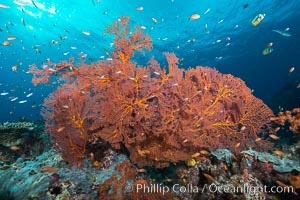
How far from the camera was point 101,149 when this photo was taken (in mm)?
6012

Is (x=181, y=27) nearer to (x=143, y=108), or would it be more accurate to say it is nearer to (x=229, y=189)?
(x=143, y=108)

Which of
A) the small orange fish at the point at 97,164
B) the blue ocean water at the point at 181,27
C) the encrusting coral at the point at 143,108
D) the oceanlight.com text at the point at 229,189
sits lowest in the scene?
the oceanlight.com text at the point at 229,189

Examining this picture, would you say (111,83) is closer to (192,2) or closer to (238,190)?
(238,190)

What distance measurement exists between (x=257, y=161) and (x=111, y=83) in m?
4.84

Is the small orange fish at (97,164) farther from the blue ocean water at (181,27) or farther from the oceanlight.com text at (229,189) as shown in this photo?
the blue ocean water at (181,27)

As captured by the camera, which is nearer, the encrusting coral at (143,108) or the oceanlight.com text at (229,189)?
the oceanlight.com text at (229,189)

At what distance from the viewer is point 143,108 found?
17.3ft

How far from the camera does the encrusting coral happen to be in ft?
17.4

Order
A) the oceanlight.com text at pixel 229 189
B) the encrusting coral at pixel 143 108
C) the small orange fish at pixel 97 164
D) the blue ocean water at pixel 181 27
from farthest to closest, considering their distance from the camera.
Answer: the blue ocean water at pixel 181 27
the small orange fish at pixel 97 164
the encrusting coral at pixel 143 108
the oceanlight.com text at pixel 229 189

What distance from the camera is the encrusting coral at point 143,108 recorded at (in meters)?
5.30

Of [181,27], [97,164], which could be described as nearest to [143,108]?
[97,164]

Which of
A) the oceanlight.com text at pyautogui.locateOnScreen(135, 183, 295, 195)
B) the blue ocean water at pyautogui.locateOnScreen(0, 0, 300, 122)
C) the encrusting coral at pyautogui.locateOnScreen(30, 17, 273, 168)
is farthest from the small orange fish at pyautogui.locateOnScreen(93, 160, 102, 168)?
the blue ocean water at pyautogui.locateOnScreen(0, 0, 300, 122)

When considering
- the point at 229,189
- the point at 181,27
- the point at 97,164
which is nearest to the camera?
the point at 229,189

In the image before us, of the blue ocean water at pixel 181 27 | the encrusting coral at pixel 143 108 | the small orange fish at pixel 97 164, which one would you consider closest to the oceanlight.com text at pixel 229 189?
the encrusting coral at pixel 143 108
